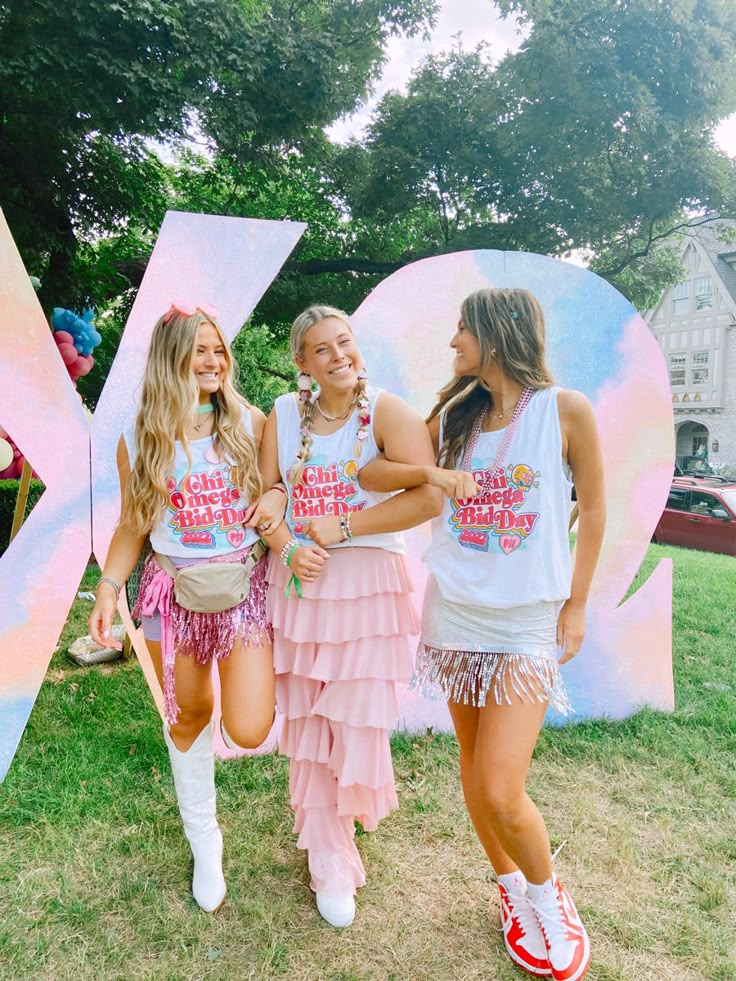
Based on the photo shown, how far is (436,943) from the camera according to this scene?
2139mm

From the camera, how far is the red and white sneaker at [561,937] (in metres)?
1.94

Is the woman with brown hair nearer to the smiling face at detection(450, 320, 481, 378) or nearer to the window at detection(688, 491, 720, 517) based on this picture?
the smiling face at detection(450, 320, 481, 378)

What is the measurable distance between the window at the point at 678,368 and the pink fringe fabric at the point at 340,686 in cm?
2975

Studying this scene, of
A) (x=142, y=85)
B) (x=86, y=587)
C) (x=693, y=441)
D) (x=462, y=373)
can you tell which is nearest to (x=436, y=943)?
(x=462, y=373)

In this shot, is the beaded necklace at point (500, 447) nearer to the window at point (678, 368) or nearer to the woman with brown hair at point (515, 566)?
the woman with brown hair at point (515, 566)

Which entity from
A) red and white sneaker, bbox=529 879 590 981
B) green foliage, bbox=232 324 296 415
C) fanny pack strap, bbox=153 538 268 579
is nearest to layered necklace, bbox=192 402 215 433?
fanny pack strap, bbox=153 538 268 579

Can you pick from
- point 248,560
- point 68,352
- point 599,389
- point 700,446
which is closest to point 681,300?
point 700,446

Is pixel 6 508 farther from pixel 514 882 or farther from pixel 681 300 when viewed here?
pixel 681 300

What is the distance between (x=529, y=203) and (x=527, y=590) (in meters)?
7.62

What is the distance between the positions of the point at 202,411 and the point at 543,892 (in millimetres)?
1764

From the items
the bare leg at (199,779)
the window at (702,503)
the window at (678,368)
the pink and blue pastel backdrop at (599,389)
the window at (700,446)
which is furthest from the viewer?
the window at (678,368)

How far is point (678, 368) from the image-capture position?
28.9 m

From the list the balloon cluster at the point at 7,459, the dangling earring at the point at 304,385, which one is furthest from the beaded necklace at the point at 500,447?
the balloon cluster at the point at 7,459

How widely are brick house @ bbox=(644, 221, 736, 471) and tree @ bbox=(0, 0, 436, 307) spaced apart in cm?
2208
